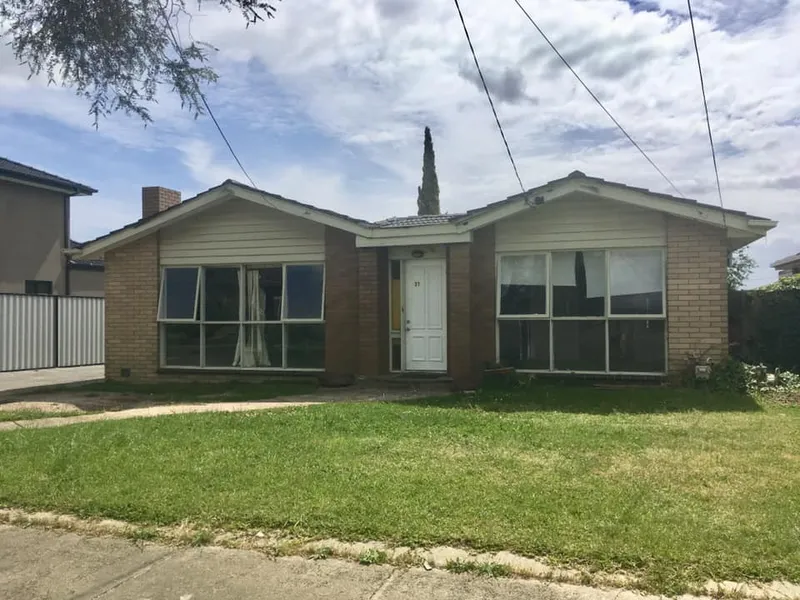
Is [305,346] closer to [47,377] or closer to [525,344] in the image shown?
[525,344]

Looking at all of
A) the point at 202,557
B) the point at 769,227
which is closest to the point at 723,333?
the point at 769,227

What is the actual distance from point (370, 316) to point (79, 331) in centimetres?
1159

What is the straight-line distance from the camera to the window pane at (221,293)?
43.3ft

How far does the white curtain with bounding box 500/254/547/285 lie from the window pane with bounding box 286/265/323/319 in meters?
3.31

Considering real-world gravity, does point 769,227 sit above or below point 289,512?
above

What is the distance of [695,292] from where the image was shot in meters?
10.6

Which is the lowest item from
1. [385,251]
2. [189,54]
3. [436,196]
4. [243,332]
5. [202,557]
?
[202,557]

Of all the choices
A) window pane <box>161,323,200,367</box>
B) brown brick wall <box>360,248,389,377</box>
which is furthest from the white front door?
window pane <box>161,323,200,367</box>

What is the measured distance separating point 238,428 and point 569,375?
19.0 ft

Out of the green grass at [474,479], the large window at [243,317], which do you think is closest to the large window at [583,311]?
the green grass at [474,479]

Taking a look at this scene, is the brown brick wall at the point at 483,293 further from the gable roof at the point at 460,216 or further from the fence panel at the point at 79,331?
the fence panel at the point at 79,331

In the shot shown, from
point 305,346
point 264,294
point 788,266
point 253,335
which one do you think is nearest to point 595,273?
point 305,346

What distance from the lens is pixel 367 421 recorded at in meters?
7.98

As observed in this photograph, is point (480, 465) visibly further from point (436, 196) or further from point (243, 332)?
point (436, 196)
